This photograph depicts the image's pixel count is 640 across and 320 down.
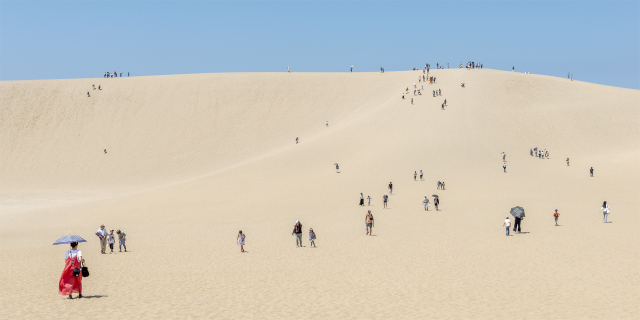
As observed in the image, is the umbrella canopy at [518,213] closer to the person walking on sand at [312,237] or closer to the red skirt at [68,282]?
the person walking on sand at [312,237]

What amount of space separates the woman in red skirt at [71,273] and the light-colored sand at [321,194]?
33 centimetres

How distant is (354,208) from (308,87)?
46.8 m

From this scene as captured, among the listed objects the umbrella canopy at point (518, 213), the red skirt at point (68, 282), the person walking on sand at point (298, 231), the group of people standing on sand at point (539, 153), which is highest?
the group of people standing on sand at point (539, 153)

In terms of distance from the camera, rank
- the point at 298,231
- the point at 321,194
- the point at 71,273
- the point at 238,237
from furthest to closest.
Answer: the point at 321,194
the point at 298,231
the point at 238,237
the point at 71,273

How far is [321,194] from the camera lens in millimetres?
36812

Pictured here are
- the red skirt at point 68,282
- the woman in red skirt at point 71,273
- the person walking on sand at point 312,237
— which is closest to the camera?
the woman in red skirt at point 71,273

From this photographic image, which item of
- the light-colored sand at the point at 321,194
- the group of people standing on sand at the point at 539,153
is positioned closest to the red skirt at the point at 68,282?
the light-colored sand at the point at 321,194

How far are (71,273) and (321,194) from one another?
1010 inches

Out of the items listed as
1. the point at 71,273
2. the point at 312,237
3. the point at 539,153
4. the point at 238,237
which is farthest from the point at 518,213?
the point at 539,153

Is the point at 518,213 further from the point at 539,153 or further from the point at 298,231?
the point at 539,153

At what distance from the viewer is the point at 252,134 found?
6450cm

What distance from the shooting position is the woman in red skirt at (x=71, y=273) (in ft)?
38.1

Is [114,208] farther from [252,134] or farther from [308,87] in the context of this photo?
[308,87]

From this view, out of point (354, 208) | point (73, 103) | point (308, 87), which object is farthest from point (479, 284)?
point (73, 103)
